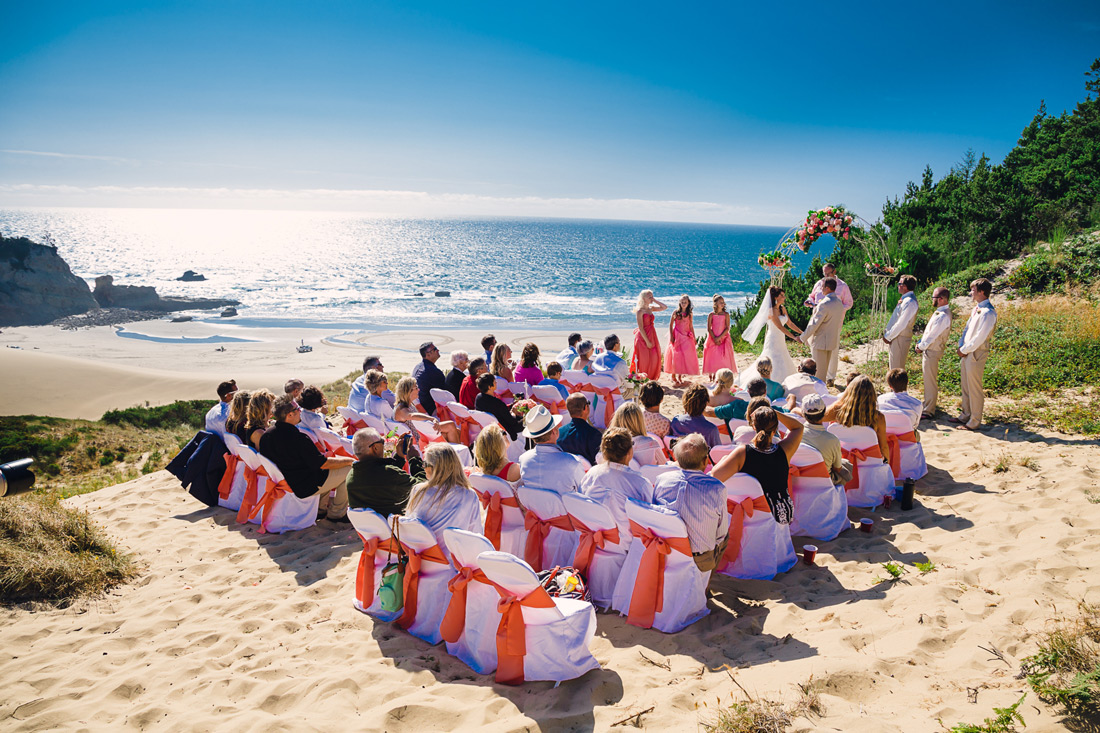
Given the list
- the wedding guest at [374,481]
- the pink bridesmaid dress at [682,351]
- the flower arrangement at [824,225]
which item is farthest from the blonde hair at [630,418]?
the flower arrangement at [824,225]

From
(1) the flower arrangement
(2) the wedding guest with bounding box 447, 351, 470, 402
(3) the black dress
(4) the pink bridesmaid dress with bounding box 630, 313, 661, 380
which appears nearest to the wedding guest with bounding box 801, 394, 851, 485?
(3) the black dress

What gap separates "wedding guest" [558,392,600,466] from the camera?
524 cm

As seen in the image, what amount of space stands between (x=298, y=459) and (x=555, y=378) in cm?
341

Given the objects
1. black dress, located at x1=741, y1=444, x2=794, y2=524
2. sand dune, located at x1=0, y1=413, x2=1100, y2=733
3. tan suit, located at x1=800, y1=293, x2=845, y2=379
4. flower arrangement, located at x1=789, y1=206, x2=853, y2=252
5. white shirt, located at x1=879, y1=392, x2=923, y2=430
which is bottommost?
sand dune, located at x1=0, y1=413, x2=1100, y2=733

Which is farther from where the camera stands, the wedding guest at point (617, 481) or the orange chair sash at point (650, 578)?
the wedding guest at point (617, 481)

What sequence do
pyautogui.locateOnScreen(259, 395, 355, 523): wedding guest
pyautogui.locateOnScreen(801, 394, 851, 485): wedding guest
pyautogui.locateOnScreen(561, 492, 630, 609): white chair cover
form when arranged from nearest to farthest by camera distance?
pyautogui.locateOnScreen(561, 492, 630, 609): white chair cover
pyautogui.locateOnScreen(801, 394, 851, 485): wedding guest
pyautogui.locateOnScreen(259, 395, 355, 523): wedding guest

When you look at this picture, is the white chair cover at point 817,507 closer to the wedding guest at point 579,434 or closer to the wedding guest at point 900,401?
the wedding guest at point 900,401

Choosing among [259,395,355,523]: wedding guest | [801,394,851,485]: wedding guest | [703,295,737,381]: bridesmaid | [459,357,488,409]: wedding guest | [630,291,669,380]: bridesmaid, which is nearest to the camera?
[801,394,851,485]: wedding guest

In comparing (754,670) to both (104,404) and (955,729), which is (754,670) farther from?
(104,404)

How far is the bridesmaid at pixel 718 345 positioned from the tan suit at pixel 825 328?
4.54 ft

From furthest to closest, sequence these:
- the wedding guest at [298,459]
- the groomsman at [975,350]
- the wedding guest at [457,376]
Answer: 1. the wedding guest at [457,376]
2. the groomsman at [975,350]
3. the wedding guest at [298,459]

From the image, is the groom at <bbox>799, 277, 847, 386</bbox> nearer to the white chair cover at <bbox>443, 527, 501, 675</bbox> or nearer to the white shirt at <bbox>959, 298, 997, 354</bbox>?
the white shirt at <bbox>959, 298, 997, 354</bbox>

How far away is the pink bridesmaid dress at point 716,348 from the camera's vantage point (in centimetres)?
1059

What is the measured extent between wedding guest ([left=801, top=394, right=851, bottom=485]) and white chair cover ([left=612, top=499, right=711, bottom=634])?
5.79ft
